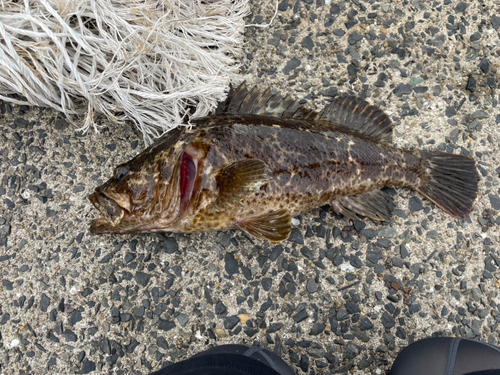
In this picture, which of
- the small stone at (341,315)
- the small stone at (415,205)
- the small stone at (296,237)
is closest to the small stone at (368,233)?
the small stone at (415,205)

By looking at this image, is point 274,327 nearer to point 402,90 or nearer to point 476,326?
point 476,326

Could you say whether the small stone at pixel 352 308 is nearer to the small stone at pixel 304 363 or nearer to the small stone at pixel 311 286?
the small stone at pixel 311 286

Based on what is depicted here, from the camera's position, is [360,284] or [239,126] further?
[360,284]

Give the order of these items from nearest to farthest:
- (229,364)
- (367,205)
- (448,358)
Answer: (229,364), (448,358), (367,205)

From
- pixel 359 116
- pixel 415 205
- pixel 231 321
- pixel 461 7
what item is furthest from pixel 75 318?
pixel 461 7

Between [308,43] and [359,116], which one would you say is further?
[308,43]

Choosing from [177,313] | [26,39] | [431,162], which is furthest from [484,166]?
[26,39]

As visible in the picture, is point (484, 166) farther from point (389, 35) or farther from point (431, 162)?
point (389, 35)

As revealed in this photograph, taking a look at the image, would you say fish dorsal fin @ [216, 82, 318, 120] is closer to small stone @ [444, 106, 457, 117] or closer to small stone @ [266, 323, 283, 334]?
small stone @ [444, 106, 457, 117]
